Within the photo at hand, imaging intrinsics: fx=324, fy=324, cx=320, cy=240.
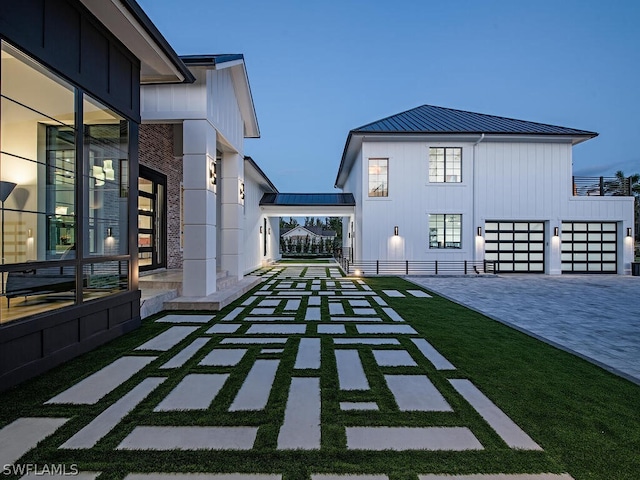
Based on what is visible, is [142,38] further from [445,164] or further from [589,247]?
[589,247]

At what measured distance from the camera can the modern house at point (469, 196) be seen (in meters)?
13.8

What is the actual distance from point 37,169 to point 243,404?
378 centimetres

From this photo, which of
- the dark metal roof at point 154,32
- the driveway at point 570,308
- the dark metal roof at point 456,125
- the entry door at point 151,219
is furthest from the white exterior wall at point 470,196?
the dark metal roof at point 154,32

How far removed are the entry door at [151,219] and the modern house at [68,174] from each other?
408 centimetres

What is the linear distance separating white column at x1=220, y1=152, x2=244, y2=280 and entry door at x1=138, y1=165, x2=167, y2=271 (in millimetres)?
1995

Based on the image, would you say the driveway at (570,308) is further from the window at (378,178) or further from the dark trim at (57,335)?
the dark trim at (57,335)

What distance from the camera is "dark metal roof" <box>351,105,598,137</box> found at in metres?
13.4

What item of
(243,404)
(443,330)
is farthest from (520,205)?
(243,404)

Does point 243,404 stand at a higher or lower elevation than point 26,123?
lower

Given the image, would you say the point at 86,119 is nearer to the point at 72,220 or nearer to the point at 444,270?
the point at 72,220

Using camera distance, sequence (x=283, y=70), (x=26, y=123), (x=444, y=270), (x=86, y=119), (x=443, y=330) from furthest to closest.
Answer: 1. (x=283, y=70)
2. (x=444, y=270)
3. (x=443, y=330)
4. (x=86, y=119)
5. (x=26, y=123)

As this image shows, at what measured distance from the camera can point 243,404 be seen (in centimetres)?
279

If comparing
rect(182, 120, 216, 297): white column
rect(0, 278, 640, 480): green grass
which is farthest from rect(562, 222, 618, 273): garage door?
rect(182, 120, 216, 297): white column

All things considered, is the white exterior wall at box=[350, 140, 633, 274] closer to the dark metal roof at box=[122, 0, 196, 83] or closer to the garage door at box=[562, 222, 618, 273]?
the garage door at box=[562, 222, 618, 273]
